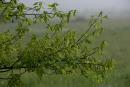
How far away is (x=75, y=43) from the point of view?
8.70 meters

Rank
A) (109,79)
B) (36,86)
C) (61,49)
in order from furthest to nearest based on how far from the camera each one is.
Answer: (109,79) → (36,86) → (61,49)

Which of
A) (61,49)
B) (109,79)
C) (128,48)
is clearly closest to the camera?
(61,49)

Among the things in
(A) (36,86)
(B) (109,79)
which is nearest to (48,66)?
(A) (36,86)

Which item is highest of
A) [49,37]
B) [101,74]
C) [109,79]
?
[49,37]

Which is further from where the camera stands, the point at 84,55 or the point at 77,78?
the point at 77,78

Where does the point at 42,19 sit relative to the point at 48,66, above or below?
above

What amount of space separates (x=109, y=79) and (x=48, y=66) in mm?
10530

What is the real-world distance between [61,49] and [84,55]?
408 mm

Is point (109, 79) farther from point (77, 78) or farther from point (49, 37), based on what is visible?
point (49, 37)

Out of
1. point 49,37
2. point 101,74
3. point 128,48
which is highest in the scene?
point 49,37

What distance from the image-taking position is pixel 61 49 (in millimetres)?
8625

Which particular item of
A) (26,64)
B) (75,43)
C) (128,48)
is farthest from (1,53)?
(128,48)

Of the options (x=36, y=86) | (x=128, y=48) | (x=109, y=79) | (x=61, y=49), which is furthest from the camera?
(x=128, y=48)

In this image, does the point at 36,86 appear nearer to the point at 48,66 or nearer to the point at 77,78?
the point at 77,78
